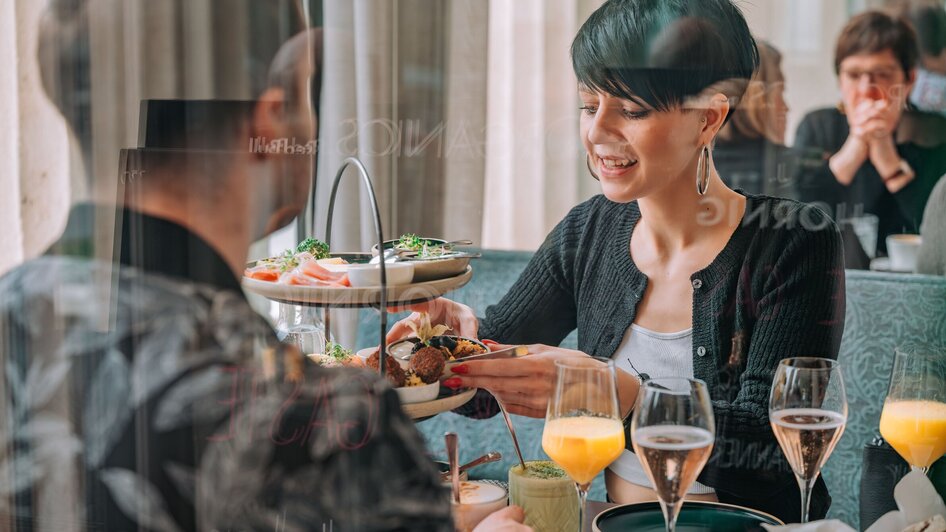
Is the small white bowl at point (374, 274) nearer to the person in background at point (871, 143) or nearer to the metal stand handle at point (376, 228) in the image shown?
the metal stand handle at point (376, 228)

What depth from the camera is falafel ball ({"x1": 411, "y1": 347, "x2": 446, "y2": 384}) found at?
1167mm

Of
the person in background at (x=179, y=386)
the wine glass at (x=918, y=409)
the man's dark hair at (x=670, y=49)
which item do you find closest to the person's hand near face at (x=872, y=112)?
the man's dark hair at (x=670, y=49)

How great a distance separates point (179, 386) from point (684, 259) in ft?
2.31

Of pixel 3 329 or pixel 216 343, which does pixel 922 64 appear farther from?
pixel 3 329

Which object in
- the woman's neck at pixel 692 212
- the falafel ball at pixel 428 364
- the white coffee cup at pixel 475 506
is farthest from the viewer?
the woman's neck at pixel 692 212

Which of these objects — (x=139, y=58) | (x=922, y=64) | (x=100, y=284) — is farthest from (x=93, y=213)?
(x=922, y=64)

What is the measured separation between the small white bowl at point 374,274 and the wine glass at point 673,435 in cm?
35

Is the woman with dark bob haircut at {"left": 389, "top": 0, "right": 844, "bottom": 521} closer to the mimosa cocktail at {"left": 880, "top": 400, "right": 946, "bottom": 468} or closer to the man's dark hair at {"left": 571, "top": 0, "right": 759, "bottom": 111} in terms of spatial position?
the man's dark hair at {"left": 571, "top": 0, "right": 759, "bottom": 111}

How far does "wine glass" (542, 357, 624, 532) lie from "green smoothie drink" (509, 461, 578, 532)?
6 cm

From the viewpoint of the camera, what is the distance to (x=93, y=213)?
3.58ft

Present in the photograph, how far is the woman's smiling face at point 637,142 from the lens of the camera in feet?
3.98

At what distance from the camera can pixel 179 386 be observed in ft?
3.28

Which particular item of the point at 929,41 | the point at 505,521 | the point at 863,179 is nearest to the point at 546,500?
the point at 505,521

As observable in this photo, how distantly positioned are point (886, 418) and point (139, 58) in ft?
3.48
